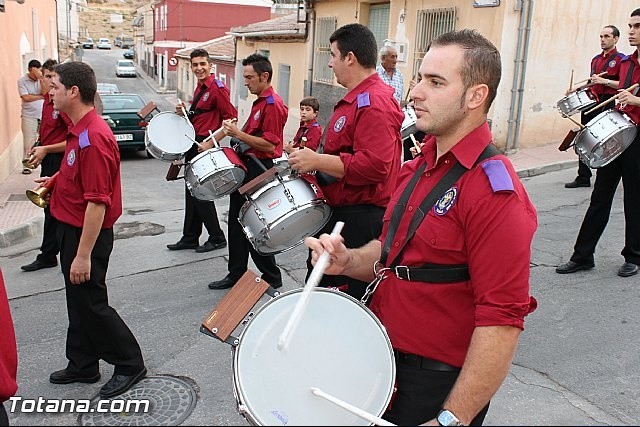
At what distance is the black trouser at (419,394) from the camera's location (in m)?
2.04

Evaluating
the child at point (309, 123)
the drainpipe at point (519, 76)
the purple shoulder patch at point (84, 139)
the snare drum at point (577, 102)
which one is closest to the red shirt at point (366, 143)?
the purple shoulder patch at point (84, 139)

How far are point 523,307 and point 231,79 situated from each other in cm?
2579

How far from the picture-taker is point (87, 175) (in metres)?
3.43

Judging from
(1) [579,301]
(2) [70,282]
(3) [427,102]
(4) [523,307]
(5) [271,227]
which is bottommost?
(1) [579,301]

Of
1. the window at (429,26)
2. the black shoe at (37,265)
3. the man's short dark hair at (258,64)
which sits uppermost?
the window at (429,26)

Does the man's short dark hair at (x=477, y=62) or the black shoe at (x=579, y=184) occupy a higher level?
the man's short dark hair at (x=477, y=62)

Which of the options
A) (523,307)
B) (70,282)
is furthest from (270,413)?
(70,282)

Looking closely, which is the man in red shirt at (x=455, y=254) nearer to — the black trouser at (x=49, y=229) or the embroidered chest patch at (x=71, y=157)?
the embroidered chest patch at (x=71, y=157)

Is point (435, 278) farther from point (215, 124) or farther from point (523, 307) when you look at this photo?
point (215, 124)

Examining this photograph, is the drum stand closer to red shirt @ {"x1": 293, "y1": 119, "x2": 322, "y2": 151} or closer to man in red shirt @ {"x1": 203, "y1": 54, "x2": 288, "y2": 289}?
man in red shirt @ {"x1": 203, "y1": 54, "x2": 288, "y2": 289}

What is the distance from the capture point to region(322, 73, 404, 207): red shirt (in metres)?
3.47

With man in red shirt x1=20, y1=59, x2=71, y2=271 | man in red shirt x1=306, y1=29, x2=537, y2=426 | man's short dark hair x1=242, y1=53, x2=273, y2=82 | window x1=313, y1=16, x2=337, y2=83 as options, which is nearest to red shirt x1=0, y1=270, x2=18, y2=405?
man in red shirt x1=306, y1=29, x2=537, y2=426

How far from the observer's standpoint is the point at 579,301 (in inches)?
195

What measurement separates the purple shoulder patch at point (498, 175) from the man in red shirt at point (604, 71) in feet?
17.5
